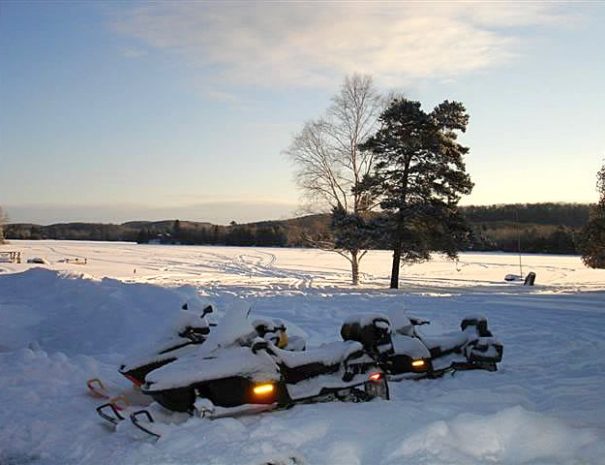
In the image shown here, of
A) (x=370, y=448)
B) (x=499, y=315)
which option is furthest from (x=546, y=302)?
(x=370, y=448)

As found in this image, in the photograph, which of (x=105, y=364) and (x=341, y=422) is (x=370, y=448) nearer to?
(x=341, y=422)

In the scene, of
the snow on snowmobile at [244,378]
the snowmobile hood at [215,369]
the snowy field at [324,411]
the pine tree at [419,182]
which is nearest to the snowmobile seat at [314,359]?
the snow on snowmobile at [244,378]

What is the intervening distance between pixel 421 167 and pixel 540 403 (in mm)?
22361

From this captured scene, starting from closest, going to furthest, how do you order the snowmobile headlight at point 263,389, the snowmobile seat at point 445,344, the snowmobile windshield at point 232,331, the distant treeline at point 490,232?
the snowmobile headlight at point 263,389 < the snowmobile windshield at point 232,331 < the snowmobile seat at point 445,344 < the distant treeline at point 490,232

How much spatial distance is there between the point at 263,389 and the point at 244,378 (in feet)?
0.72

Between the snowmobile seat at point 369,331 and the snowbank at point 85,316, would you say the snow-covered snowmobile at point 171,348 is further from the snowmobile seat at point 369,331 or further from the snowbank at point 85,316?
the snowbank at point 85,316

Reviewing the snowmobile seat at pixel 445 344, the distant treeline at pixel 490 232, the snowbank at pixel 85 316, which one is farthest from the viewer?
the distant treeline at pixel 490 232

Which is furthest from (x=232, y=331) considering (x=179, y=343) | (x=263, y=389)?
(x=179, y=343)

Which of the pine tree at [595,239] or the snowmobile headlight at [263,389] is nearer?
the snowmobile headlight at [263,389]

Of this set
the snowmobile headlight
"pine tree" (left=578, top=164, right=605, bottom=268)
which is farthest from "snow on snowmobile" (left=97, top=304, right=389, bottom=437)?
"pine tree" (left=578, top=164, right=605, bottom=268)

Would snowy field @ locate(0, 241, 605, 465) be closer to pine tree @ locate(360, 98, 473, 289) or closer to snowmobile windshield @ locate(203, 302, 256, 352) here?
snowmobile windshield @ locate(203, 302, 256, 352)

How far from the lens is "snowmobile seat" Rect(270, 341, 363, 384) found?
237 inches

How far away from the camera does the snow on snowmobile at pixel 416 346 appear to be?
7.02 meters

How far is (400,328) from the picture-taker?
26.4 feet
